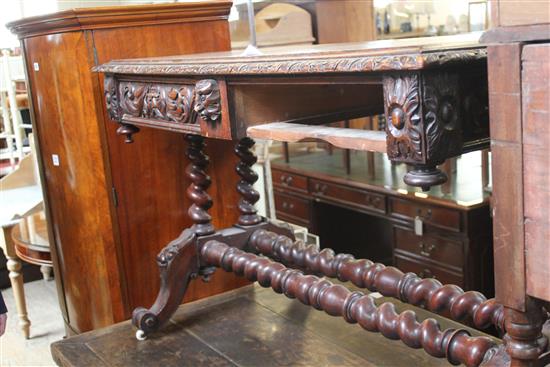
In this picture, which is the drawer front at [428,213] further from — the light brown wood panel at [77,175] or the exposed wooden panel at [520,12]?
the exposed wooden panel at [520,12]

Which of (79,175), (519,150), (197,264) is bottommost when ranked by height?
(197,264)

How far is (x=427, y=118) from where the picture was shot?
1.12 metres

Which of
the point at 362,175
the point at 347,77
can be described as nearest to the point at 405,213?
the point at 362,175

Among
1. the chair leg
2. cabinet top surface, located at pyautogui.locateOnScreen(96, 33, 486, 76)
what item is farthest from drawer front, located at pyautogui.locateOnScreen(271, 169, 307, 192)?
cabinet top surface, located at pyautogui.locateOnScreen(96, 33, 486, 76)

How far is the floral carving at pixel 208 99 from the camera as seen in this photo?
62.5 inches

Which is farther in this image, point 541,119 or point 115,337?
point 115,337

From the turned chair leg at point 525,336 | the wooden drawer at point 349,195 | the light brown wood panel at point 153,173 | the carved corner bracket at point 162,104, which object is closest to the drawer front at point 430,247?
the wooden drawer at point 349,195

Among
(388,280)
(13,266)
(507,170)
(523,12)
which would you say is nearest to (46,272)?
(13,266)

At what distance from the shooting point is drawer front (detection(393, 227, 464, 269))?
3885 mm

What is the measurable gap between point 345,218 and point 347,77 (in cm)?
408

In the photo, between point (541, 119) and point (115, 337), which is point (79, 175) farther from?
point (541, 119)

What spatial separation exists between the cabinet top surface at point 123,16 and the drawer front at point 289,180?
284 centimetres

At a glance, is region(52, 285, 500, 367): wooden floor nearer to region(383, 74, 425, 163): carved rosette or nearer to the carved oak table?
the carved oak table

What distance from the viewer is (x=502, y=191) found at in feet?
3.45
